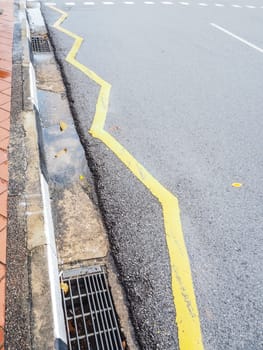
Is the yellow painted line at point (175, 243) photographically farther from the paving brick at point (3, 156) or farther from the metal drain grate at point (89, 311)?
the paving brick at point (3, 156)

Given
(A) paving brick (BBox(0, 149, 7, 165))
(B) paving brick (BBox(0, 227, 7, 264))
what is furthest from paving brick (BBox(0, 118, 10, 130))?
(B) paving brick (BBox(0, 227, 7, 264))

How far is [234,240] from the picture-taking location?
280 cm

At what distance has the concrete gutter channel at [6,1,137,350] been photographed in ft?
6.39

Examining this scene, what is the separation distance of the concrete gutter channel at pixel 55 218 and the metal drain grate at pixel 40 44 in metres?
1.87

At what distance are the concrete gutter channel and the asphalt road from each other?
4.5 inches

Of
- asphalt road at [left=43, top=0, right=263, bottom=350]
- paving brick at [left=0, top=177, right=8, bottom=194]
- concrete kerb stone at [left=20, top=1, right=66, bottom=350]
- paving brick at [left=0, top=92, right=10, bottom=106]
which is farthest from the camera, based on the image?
paving brick at [left=0, top=92, right=10, bottom=106]

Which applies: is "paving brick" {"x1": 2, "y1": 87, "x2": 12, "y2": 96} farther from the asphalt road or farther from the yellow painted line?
the yellow painted line

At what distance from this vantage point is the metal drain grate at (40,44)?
6.41 metres

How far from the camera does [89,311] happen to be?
227 cm

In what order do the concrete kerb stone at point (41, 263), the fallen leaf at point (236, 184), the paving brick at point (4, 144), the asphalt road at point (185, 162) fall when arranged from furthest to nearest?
1. the fallen leaf at point (236, 184)
2. the paving brick at point (4, 144)
3. the asphalt road at point (185, 162)
4. the concrete kerb stone at point (41, 263)

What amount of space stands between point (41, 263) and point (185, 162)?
6.88 ft

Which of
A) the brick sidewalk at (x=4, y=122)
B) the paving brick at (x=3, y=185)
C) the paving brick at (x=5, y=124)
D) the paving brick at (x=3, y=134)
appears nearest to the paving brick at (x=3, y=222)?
the brick sidewalk at (x=4, y=122)

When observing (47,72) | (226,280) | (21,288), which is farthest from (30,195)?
(47,72)

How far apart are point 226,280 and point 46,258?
4.53 feet
